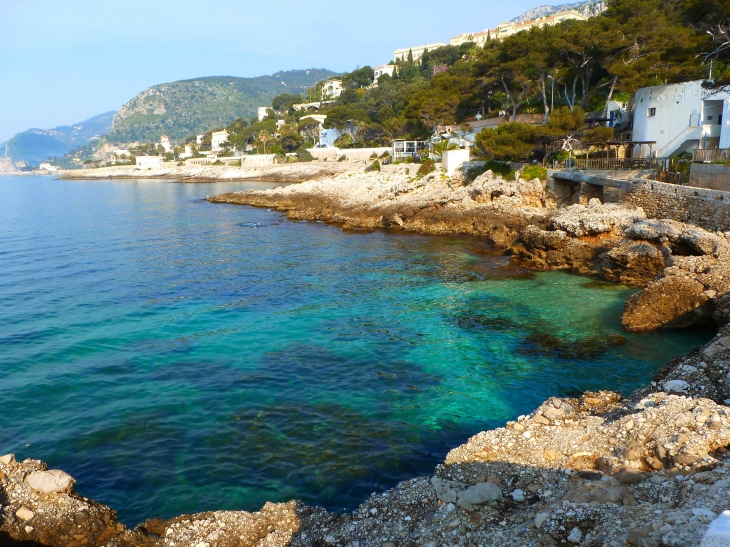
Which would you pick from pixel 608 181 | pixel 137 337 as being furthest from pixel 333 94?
pixel 137 337

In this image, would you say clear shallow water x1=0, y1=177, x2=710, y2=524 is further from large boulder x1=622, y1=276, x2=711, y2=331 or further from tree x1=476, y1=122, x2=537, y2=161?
tree x1=476, y1=122, x2=537, y2=161

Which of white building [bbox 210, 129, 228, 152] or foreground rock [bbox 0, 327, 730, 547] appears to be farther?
white building [bbox 210, 129, 228, 152]

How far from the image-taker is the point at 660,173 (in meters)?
26.8

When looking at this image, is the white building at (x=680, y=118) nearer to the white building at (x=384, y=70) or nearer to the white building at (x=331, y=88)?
the white building at (x=384, y=70)

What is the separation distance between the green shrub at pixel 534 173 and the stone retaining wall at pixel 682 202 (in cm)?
825

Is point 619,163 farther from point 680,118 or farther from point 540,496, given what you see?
point 540,496

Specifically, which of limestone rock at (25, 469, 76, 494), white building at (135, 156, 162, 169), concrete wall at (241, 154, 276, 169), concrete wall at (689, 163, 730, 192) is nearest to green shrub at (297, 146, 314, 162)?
concrete wall at (241, 154, 276, 169)

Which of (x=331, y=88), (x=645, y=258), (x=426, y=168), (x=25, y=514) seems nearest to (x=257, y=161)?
(x=426, y=168)

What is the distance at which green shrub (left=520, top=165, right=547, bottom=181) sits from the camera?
116ft

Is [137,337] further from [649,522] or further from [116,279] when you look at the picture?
[649,522]

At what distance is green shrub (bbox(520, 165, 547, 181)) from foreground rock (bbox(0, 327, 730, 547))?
90.3 ft

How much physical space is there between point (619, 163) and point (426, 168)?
17941 mm

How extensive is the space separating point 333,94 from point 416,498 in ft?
610

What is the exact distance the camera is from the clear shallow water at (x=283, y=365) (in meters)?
10.2
